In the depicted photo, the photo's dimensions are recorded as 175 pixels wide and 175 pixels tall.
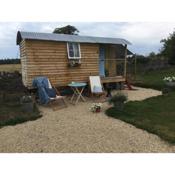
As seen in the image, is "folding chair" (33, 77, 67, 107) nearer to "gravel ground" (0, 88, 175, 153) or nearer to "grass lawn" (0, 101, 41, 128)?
"grass lawn" (0, 101, 41, 128)

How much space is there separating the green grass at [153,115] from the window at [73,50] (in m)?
3.77

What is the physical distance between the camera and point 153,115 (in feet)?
23.7

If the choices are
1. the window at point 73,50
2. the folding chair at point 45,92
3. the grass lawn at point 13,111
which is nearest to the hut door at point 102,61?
the window at point 73,50

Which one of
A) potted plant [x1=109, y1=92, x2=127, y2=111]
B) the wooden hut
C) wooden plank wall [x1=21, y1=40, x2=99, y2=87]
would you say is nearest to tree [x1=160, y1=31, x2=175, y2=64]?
the wooden hut

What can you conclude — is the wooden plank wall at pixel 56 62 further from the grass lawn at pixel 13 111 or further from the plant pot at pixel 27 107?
the plant pot at pixel 27 107

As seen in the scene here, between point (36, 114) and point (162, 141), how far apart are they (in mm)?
3910

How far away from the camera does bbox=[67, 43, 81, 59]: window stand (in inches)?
439

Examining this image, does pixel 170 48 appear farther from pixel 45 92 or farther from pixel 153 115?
pixel 153 115

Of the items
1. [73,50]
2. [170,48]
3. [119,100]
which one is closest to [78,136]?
[119,100]

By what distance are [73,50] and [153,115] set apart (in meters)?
5.45

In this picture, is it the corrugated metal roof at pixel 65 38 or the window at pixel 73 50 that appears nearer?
the corrugated metal roof at pixel 65 38

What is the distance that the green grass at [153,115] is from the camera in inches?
226
